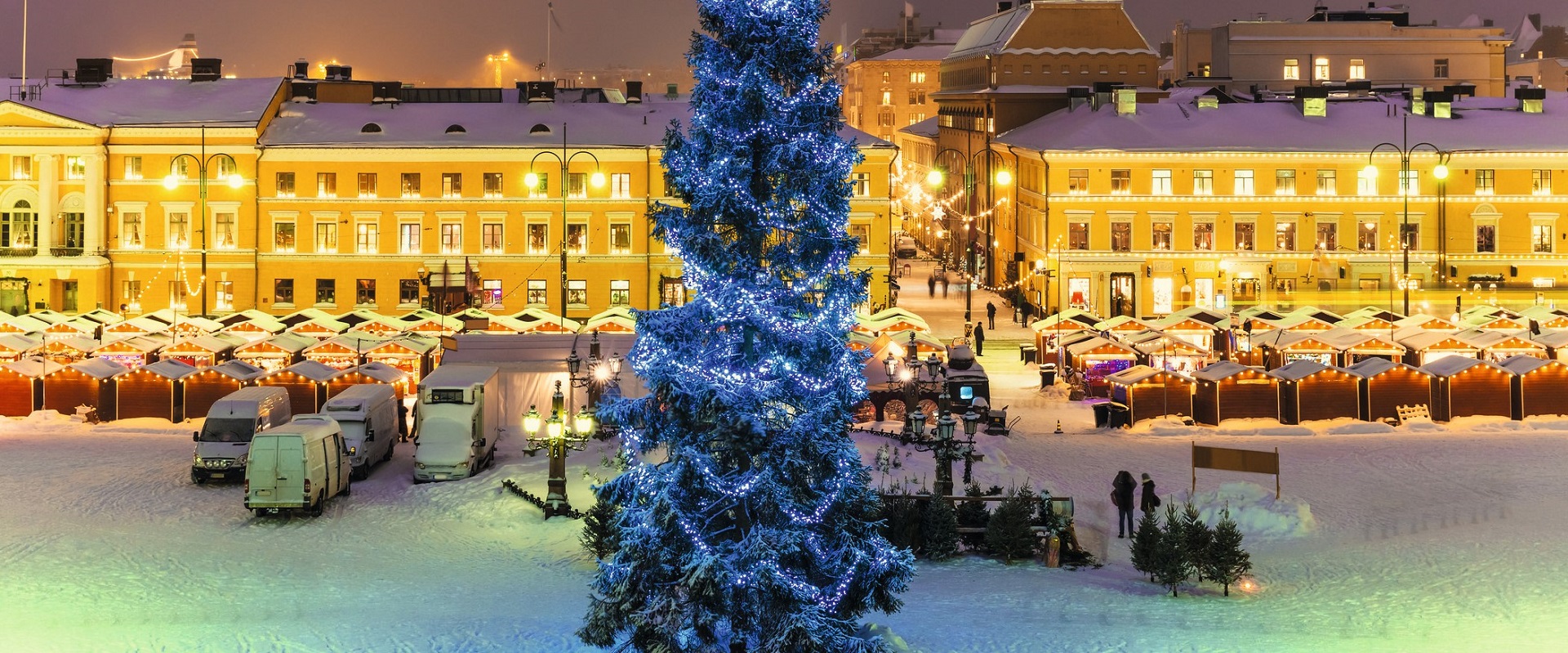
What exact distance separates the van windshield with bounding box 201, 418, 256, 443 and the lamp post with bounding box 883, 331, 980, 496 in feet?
44.1

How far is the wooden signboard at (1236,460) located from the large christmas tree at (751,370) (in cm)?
1315

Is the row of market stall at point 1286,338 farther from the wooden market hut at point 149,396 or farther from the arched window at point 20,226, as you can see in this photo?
the arched window at point 20,226

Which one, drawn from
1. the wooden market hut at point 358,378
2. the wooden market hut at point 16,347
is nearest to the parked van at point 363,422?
the wooden market hut at point 358,378

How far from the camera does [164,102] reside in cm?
7225

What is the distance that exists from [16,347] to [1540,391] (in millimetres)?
40023

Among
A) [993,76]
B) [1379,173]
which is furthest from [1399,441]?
[993,76]

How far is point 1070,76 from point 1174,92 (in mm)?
5706

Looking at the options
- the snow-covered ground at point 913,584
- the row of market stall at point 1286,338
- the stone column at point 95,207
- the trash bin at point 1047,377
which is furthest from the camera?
the stone column at point 95,207

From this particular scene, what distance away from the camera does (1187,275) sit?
234 ft

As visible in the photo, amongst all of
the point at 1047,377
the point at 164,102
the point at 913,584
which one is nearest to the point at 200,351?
the point at 1047,377

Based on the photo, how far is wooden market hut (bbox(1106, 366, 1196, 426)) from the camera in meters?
43.6

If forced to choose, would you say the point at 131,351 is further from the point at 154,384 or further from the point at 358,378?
the point at 358,378

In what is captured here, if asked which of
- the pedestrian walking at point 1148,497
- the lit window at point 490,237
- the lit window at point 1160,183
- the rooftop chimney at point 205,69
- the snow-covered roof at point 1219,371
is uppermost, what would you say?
the rooftop chimney at point 205,69

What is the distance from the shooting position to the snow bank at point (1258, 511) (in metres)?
30.9
